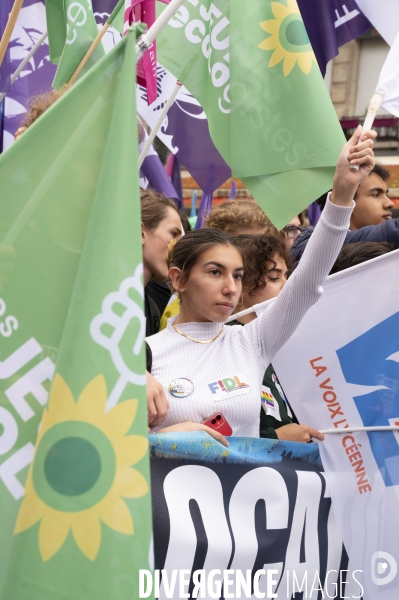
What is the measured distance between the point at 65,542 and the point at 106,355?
35 cm

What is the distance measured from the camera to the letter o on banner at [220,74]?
3.32 metres

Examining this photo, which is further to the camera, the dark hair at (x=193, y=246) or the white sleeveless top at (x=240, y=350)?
the dark hair at (x=193, y=246)

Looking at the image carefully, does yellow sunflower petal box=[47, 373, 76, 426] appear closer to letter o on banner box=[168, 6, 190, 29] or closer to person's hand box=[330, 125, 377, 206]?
person's hand box=[330, 125, 377, 206]

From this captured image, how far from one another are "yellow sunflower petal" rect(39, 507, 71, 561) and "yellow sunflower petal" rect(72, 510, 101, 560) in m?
0.02

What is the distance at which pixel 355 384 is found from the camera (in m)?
3.10

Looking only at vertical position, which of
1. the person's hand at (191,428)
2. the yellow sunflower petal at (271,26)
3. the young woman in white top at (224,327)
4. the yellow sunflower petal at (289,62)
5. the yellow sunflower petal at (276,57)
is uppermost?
the yellow sunflower petal at (271,26)

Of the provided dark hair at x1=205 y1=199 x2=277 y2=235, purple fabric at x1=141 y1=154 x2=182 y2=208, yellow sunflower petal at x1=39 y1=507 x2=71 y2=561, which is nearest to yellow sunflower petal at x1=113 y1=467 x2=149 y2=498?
yellow sunflower petal at x1=39 y1=507 x2=71 y2=561

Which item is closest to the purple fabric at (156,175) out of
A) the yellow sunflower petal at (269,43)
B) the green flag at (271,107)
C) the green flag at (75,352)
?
the green flag at (271,107)

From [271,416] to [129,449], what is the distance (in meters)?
1.66

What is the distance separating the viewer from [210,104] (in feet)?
11.0

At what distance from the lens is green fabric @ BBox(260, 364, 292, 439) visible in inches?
124

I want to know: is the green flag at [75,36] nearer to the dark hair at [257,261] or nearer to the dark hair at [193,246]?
the dark hair at [193,246]

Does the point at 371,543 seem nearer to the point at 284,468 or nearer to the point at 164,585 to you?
the point at 284,468

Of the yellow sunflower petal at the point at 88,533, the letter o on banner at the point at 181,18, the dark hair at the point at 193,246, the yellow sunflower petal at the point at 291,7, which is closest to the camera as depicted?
the yellow sunflower petal at the point at 88,533
